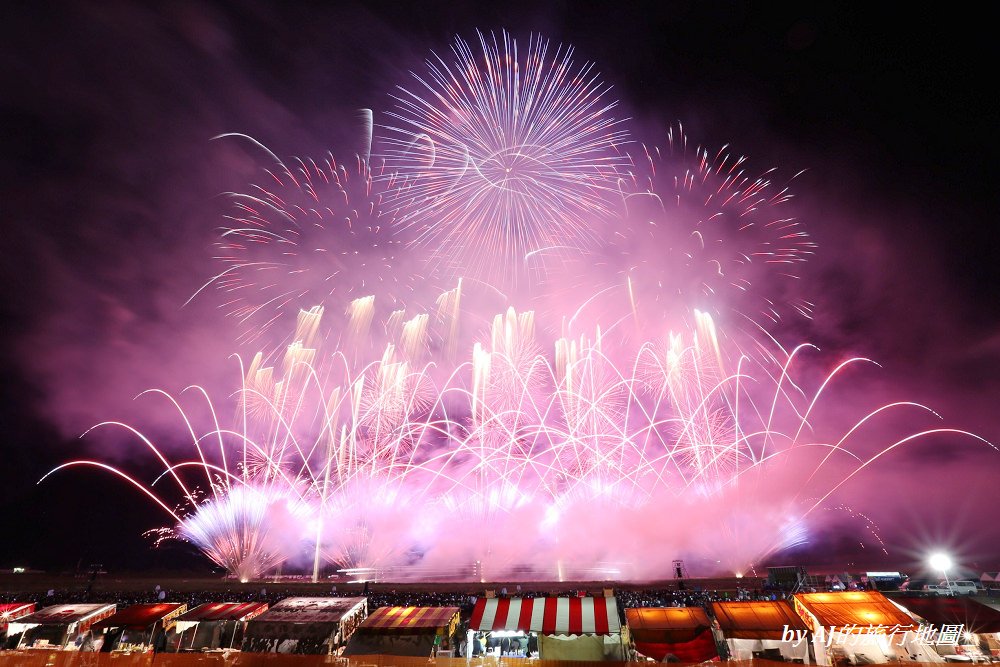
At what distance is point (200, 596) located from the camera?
1022 inches

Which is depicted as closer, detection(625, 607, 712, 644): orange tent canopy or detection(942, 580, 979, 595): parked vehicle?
detection(625, 607, 712, 644): orange tent canopy

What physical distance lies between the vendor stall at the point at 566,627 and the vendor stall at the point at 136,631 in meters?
12.0

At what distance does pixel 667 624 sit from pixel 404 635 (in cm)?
868

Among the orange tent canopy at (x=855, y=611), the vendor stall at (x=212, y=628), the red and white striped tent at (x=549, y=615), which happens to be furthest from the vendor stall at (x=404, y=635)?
the orange tent canopy at (x=855, y=611)

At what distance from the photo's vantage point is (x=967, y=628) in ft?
52.6

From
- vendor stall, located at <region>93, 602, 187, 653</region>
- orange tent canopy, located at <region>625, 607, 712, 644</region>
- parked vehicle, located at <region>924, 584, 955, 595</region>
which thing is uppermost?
parked vehicle, located at <region>924, 584, 955, 595</region>

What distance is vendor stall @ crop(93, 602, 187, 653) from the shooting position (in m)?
19.2

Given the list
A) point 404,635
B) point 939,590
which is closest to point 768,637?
point 939,590

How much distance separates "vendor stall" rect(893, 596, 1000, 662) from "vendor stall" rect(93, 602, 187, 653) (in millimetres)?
26413

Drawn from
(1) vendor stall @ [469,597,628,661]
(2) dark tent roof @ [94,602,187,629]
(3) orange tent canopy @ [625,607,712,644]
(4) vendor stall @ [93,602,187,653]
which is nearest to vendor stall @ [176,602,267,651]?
(4) vendor stall @ [93,602,187,653]

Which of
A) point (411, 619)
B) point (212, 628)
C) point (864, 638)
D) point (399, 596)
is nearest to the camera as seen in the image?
point (864, 638)

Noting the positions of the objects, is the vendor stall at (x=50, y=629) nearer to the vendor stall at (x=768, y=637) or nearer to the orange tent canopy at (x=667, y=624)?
the orange tent canopy at (x=667, y=624)

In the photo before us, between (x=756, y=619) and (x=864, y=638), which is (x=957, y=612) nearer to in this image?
(x=864, y=638)

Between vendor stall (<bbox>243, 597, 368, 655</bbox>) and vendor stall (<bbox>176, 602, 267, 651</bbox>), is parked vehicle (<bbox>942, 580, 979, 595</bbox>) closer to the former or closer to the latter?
vendor stall (<bbox>243, 597, 368, 655</bbox>)
